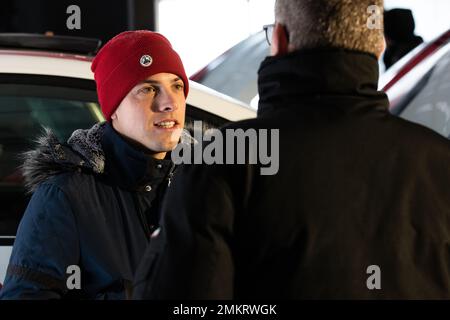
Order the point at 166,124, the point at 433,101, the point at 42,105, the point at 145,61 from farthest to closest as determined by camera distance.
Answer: the point at 433,101 → the point at 42,105 → the point at 145,61 → the point at 166,124

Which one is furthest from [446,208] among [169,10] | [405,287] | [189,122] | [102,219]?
[169,10]

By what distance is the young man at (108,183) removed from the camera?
2346mm

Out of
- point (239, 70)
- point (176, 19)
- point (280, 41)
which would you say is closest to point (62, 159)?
point (280, 41)

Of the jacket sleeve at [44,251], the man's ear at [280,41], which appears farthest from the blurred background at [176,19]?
the man's ear at [280,41]

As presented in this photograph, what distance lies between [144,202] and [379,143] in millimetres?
878

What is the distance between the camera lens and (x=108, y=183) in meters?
2.56

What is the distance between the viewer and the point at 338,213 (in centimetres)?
177

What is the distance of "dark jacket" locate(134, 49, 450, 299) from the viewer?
1.73 meters

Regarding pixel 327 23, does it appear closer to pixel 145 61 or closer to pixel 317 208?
pixel 317 208

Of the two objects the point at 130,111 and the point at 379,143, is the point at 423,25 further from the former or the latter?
the point at 379,143

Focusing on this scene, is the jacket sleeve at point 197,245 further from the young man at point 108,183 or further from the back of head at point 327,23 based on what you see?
the young man at point 108,183

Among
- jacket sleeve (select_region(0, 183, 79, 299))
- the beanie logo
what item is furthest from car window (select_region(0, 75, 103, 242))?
jacket sleeve (select_region(0, 183, 79, 299))

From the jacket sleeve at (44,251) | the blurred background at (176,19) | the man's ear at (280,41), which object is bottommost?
the jacket sleeve at (44,251)

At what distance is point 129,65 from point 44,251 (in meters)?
0.65
